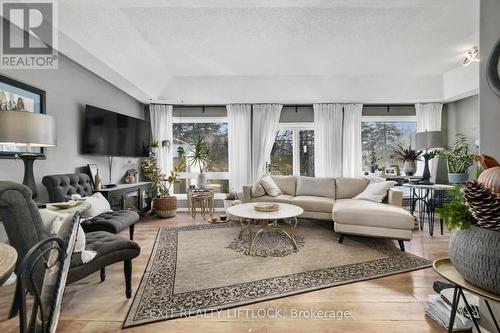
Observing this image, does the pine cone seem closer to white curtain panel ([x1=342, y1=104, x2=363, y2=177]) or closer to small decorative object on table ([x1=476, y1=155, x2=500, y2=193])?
small decorative object on table ([x1=476, y1=155, x2=500, y2=193])

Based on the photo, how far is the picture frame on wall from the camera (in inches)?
87.8

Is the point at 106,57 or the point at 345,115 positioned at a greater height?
the point at 106,57

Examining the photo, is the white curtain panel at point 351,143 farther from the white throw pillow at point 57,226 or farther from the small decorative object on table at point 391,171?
the white throw pillow at point 57,226

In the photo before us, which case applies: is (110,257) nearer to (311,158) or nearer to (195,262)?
(195,262)

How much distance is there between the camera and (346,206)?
3197 mm

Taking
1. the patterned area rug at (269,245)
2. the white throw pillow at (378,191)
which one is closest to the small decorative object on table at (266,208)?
the patterned area rug at (269,245)

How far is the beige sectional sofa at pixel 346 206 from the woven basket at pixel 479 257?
2.14 metres

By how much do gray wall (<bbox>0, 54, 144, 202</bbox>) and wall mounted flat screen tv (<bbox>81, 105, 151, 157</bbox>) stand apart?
0.40 ft

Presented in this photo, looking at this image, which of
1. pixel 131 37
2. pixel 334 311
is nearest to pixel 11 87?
pixel 131 37

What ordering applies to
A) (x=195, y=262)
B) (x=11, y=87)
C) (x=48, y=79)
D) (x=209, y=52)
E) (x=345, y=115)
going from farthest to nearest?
(x=345, y=115) → (x=209, y=52) → (x=48, y=79) → (x=195, y=262) → (x=11, y=87)

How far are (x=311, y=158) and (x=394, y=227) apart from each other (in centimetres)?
265

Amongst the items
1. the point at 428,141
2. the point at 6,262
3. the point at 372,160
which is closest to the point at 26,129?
the point at 6,262

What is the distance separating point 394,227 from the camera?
2.91 metres

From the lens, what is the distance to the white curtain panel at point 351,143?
5.07 meters
